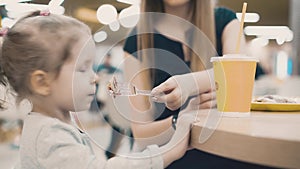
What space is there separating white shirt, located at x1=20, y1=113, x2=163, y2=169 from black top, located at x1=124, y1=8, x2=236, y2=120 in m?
0.18

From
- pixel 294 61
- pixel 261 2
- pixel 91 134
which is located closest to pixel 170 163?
pixel 91 134

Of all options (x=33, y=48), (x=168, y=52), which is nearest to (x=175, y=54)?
(x=168, y=52)

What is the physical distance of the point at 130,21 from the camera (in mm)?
1218

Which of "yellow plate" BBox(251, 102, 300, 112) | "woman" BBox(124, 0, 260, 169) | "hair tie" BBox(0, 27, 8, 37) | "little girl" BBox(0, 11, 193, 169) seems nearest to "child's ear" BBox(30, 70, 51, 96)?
"little girl" BBox(0, 11, 193, 169)

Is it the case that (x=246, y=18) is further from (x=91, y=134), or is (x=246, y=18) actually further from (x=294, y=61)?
(x=91, y=134)

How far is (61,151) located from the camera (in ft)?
3.18

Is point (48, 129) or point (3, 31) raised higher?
point (3, 31)

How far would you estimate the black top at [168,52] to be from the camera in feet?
3.89

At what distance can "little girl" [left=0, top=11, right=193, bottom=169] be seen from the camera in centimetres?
99

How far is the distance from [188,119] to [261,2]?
1.98ft

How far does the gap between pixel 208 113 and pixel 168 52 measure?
0.30 metres

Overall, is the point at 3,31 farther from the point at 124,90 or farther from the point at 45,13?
the point at 124,90

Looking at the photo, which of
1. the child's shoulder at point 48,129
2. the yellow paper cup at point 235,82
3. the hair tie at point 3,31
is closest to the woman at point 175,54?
the yellow paper cup at point 235,82

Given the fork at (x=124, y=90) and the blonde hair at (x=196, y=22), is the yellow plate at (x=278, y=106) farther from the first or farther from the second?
the fork at (x=124, y=90)
